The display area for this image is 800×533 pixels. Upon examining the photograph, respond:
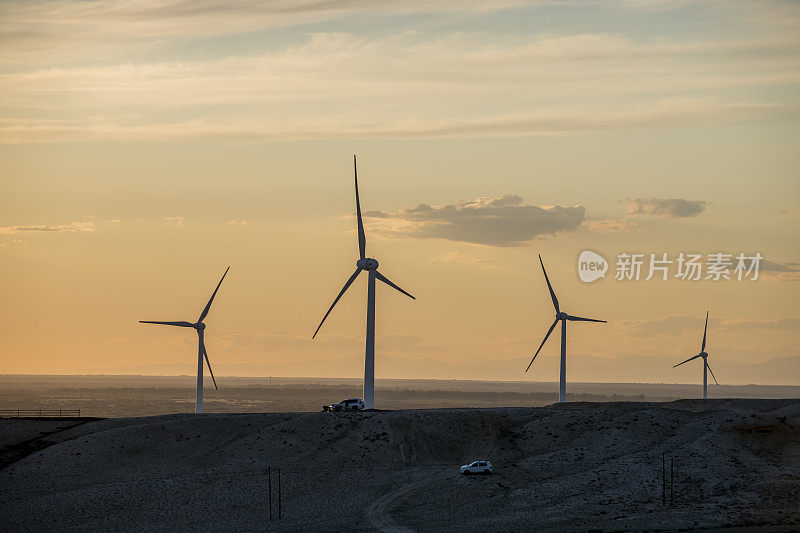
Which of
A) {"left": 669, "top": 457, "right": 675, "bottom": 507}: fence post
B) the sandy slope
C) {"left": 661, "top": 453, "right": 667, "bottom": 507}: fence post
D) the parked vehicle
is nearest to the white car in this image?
the sandy slope

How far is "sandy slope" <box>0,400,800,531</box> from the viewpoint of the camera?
88.8m

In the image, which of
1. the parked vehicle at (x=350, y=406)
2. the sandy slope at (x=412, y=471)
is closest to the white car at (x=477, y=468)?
the sandy slope at (x=412, y=471)

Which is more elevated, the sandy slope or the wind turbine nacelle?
the wind turbine nacelle

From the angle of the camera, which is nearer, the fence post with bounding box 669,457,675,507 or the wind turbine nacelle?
the fence post with bounding box 669,457,675,507

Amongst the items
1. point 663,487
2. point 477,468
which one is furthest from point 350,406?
point 663,487

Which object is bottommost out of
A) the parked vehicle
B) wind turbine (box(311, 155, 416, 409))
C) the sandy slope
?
the sandy slope

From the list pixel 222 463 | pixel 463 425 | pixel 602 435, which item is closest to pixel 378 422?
pixel 463 425

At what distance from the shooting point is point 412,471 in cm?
10444

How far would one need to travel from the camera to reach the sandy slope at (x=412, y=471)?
88750 mm

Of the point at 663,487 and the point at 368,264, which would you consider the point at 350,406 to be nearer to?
the point at 368,264

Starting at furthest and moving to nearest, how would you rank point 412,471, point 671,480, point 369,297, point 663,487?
point 369,297 → point 412,471 → point 671,480 → point 663,487

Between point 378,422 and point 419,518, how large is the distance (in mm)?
29693

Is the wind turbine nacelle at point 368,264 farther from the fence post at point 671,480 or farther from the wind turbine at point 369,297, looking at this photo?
the fence post at point 671,480

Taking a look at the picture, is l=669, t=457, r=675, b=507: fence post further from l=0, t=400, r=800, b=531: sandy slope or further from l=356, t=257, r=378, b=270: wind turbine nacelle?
l=356, t=257, r=378, b=270: wind turbine nacelle
